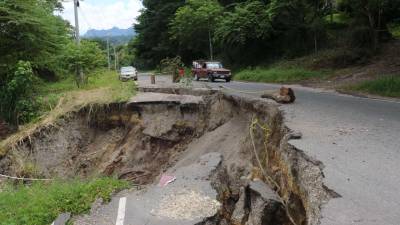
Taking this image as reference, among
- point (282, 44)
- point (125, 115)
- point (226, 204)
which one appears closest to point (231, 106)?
point (125, 115)

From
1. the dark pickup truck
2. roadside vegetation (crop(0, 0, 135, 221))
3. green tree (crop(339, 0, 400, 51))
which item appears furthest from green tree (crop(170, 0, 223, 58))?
roadside vegetation (crop(0, 0, 135, 221))

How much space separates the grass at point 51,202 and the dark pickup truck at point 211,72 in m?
22.3

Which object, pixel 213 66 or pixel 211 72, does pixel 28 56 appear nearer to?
pixel 211 72

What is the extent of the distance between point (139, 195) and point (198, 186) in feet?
3.79

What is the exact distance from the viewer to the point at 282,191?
8141 mm

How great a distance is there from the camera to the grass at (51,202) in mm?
8297

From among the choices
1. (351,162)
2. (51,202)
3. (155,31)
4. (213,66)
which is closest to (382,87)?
(351,162)

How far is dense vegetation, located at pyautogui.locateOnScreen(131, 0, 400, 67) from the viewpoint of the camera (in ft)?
91.0

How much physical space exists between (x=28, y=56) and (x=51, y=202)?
12765 millimetres

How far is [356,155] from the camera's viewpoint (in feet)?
24.2

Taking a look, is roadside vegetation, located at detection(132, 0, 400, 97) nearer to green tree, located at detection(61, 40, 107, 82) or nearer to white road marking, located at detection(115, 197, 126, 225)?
green tree, located at detection(61, 40, 107, 82)

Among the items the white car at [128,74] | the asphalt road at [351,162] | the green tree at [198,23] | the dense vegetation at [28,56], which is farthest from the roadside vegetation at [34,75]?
the green tree at [198,23]

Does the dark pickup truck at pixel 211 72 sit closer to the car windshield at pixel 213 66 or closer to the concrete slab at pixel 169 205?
the car windshield at pixel 213 66

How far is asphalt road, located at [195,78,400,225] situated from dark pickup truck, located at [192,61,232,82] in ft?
60.9
